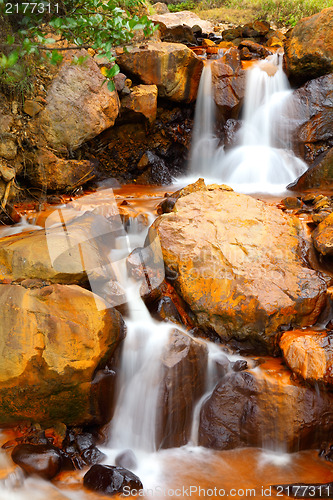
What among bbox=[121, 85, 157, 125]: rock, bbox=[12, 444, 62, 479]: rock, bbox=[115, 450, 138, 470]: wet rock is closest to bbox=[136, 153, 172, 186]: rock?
bbox=[121, 85, 157, 125]: rock

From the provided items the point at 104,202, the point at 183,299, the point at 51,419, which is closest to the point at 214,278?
the point at 183,299

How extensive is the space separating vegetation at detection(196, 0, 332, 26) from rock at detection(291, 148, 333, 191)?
1034 cm

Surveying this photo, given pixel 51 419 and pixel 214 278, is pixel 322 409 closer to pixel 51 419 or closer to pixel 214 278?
pixel 214 278

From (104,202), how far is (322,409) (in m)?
4.01

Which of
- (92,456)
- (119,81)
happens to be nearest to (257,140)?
(119,81)

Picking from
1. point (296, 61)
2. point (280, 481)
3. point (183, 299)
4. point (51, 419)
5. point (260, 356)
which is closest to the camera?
point (280, 481)

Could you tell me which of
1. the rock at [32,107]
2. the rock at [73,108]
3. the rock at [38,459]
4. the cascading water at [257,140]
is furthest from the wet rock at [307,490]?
the rock at [32,107]

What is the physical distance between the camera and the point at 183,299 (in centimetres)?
420

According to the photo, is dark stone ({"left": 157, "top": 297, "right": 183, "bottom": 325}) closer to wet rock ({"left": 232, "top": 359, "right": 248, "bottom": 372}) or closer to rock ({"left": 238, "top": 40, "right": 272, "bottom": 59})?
wet rock ({"left": 232, "top": 359, "right": 248, "bottom": 372})

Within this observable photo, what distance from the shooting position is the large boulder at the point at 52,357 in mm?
3139

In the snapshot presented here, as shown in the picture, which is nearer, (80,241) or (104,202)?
(80,241)

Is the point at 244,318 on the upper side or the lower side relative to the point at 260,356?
upper

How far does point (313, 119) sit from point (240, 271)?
5342 millimetres

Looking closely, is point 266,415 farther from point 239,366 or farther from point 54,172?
point 54,172
